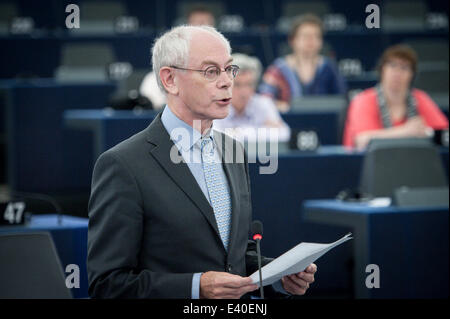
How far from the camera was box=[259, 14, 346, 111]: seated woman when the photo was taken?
6.33 meters

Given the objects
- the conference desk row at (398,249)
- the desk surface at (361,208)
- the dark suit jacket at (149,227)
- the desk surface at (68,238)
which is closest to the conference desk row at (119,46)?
the desk surface at (361,208)

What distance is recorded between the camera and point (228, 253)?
6.16 feet

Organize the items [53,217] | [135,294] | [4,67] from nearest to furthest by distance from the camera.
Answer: [135,294]
[53,217]
[4,67]

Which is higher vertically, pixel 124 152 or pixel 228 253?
pixel 124 152

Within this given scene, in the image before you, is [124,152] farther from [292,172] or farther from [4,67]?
[4,67]

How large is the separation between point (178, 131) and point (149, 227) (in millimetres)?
241

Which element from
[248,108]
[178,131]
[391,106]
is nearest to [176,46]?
[178,131]

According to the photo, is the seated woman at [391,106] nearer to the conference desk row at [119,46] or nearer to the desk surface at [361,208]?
the desk surface at [361,208]

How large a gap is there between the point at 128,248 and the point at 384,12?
750 centimetres

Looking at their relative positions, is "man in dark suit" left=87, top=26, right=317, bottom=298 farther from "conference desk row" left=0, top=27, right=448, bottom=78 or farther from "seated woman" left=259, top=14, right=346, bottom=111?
"conference desk row" left=0, top=27, right=448, bottom=78

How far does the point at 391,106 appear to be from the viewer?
5172mm

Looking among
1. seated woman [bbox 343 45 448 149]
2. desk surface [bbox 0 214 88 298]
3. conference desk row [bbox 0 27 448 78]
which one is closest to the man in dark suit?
desk surface [bbox 0 214 88 298]

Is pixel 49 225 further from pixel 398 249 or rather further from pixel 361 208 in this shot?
pixel 398 249
